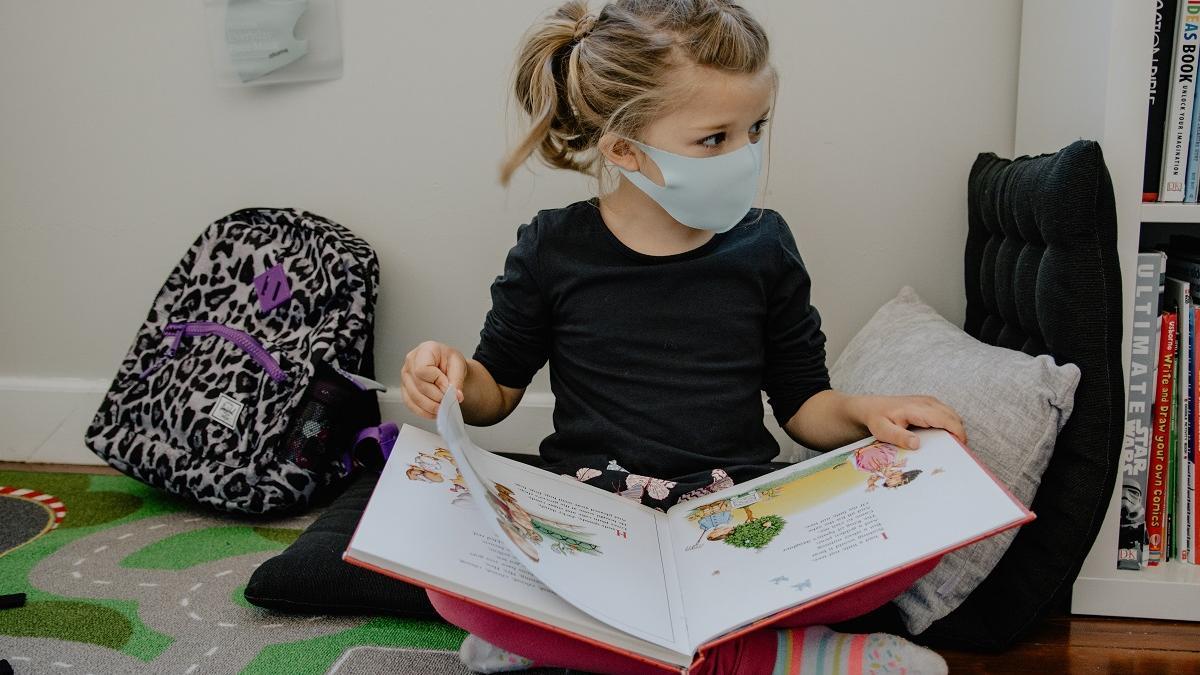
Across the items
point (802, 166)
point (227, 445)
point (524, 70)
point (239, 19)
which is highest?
point (239, 19)

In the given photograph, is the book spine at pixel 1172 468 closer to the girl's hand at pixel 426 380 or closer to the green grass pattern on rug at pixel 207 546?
the girl's hand at pixel 426 380

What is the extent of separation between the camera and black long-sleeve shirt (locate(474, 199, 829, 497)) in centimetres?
94

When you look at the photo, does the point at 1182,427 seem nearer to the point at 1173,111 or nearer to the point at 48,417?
the point at 1173,111

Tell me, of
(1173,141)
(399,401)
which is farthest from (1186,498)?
(399,401)

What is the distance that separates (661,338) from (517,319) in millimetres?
155

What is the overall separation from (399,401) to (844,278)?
2.37ft

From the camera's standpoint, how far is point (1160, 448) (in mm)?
1006

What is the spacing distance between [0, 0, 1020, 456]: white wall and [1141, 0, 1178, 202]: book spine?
0.89 ft

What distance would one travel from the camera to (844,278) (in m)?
1.34

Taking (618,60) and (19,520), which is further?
(19,520)

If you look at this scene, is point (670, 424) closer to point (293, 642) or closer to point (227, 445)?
point (293, 642)

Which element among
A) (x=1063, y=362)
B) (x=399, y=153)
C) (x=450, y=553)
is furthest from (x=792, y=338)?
(x=399, y=153)

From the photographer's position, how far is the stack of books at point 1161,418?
0.97m

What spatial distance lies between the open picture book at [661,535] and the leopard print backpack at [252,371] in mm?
506
